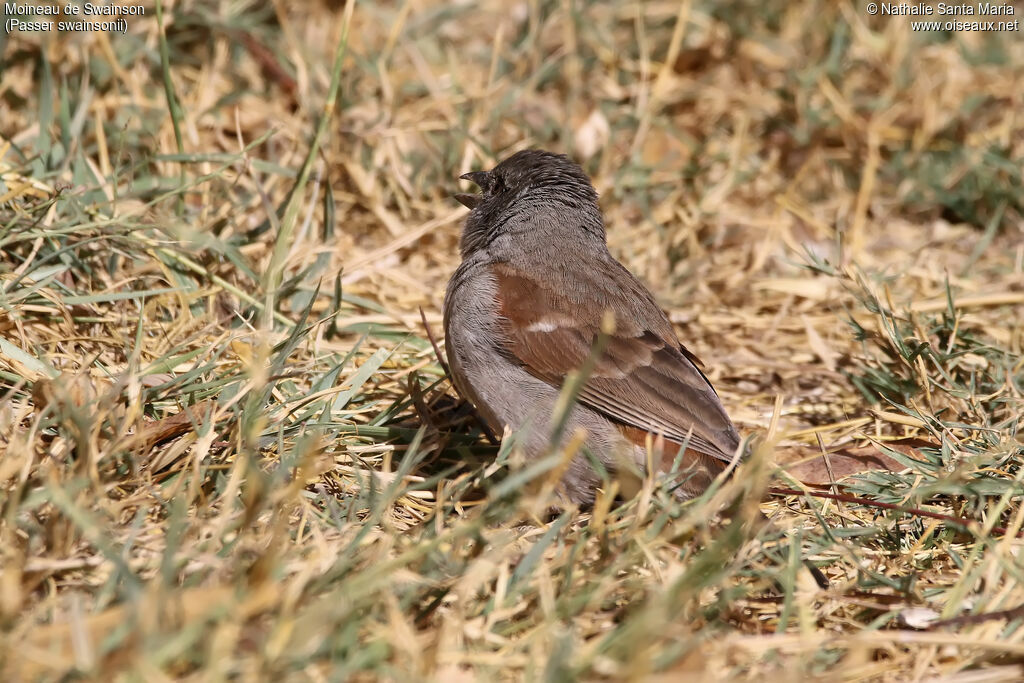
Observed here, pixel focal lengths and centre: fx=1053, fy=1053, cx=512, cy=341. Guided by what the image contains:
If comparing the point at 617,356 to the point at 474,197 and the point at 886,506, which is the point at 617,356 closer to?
the point at 886,506

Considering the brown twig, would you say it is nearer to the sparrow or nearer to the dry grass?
the dry grass

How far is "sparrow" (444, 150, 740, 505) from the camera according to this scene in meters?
3.57

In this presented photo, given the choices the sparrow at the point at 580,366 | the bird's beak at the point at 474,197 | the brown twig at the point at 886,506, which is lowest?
the brown twig at the point at 886,506

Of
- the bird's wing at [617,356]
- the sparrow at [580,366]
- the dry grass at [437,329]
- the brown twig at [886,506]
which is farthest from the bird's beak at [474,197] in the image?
the brown twig at [886,506]

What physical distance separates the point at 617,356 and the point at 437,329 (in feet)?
3.75

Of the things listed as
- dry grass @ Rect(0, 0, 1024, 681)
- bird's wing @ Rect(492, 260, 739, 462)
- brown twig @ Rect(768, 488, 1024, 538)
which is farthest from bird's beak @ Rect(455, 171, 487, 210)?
brown twig @ Rect(768, 488, 1024, 538)

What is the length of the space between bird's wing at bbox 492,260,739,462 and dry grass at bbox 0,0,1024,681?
11.7 inches

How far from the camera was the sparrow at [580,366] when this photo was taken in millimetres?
3566

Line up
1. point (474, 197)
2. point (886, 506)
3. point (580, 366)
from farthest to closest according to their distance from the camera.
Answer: point (474, 197)
point (580, 366)
point (886, 506)

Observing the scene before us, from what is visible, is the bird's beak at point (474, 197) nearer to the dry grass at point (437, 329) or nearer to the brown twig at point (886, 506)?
the dry grass at point (437, 329)

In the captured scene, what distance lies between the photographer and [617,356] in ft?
12.1

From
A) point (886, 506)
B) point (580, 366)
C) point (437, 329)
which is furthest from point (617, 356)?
point (437, 329)

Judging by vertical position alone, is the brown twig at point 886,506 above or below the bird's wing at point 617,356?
below

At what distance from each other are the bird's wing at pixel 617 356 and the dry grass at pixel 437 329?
0.30 meters
